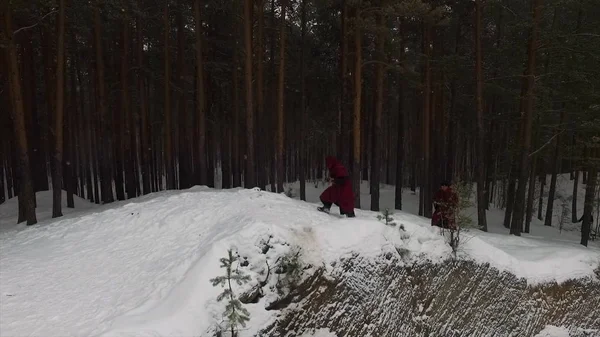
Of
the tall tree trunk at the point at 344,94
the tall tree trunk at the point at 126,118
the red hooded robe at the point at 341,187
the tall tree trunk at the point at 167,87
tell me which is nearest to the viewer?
the red hooded robe at the point at 341,187

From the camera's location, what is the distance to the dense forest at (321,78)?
11.9 m

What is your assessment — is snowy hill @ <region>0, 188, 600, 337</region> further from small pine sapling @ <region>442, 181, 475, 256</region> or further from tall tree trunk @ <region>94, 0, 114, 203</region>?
tall tree trunk @ <region>94, 0, 114, 203</region>

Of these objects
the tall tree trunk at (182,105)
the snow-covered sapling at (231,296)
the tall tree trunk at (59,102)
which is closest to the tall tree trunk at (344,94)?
the tall tree trunk at (182,105)

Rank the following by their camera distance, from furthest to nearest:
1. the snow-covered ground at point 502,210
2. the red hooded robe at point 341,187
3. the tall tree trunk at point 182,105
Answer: the snow-covered ground at point 502,210 → the tall tree trunk at point 182,105 → the red hooded robe at point 341,187

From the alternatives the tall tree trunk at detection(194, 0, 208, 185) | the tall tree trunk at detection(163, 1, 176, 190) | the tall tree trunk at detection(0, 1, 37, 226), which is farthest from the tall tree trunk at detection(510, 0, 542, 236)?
the tall tree trunk at detection(0, 1, 37, 226)

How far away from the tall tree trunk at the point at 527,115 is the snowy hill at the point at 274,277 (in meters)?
3.80

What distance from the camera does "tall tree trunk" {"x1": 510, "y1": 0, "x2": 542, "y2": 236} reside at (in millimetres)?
11648

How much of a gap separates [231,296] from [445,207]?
5.50 metres

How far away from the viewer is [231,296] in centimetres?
427

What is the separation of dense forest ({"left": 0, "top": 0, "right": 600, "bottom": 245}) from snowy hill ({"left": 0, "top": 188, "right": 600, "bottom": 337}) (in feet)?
14.9

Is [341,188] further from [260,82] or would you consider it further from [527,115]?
[260,82]

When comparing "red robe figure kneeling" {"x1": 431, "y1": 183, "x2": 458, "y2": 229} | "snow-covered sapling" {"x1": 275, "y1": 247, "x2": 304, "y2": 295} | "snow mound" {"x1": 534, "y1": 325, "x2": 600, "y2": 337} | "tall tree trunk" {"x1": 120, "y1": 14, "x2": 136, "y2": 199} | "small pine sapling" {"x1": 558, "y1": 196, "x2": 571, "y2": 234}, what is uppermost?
"tall tree trunk" {"x1": 120, "y1": 14, "x2": 136, "y2": 199}

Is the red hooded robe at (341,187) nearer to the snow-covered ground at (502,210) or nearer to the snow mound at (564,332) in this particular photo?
the snow mound at (564,332)

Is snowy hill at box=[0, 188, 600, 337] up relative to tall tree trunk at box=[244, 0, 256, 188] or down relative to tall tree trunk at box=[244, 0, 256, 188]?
down
